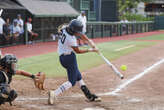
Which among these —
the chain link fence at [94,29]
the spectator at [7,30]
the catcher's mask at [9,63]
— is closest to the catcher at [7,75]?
the catcher's mask at [9,63]

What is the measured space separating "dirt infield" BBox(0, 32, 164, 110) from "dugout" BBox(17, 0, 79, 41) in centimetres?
1231

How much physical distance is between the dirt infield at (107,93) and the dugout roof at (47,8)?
1208cm

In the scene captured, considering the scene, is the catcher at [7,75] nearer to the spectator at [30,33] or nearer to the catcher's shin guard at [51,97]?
the catcher's shin guard at [51,97]

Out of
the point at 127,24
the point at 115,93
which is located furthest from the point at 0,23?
the point at 127,24

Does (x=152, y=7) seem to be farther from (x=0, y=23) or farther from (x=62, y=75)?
(x=62, y=75)

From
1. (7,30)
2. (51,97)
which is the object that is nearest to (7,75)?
(51,97)

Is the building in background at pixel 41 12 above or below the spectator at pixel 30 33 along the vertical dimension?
above

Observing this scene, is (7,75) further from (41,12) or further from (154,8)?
(154,8)

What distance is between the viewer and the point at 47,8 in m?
25.4

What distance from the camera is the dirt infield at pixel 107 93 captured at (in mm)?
6938

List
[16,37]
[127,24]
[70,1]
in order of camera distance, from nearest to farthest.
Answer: [16,37] → [70,1] → [127,24]

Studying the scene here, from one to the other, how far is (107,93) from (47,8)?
1793 centimetres

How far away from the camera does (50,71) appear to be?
1174 centimetres

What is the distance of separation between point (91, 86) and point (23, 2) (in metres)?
15.2
